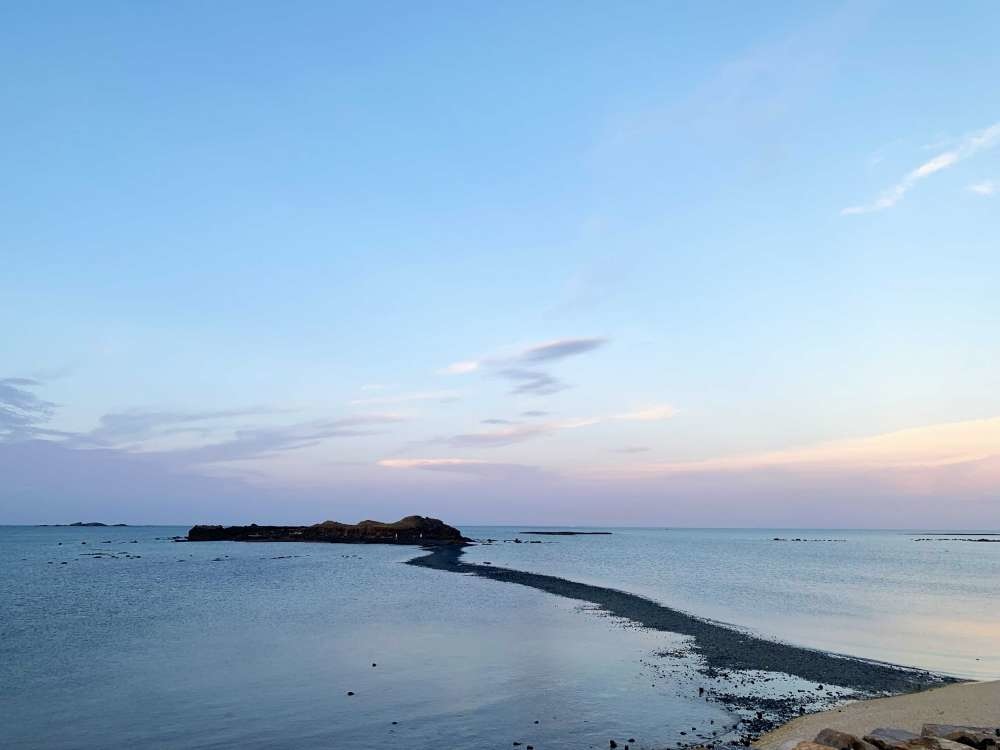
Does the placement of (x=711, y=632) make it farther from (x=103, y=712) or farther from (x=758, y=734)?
(x=103, y=712)

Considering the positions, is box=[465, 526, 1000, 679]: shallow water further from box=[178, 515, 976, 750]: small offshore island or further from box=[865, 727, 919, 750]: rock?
box=[865, 727, 919, 750]: rock

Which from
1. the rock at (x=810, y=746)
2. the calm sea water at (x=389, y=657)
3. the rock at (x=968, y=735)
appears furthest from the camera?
the calm sea water at (x=389, y=657)

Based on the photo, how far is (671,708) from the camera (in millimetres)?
19594

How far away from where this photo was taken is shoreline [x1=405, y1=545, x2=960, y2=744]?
1956cm

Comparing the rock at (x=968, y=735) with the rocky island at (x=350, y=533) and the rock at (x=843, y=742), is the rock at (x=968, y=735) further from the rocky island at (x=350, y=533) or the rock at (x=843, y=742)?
the rocky island at (x=350, y=533)

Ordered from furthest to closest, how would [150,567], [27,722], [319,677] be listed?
[150,567] < [319,677] < [27,722]

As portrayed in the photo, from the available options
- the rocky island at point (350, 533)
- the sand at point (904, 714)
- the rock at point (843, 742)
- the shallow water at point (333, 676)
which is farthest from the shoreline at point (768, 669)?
the rocky island at point (350, 533)

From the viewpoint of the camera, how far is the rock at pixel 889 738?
14.1 meters

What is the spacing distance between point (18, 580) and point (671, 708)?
70.5 m

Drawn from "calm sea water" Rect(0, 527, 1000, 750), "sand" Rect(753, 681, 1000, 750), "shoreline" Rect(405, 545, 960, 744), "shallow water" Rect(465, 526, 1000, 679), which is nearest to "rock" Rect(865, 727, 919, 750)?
"sand" Rect(753, 681, 1000, 750)

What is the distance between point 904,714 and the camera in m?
18.3

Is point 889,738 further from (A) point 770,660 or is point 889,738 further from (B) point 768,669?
(A) point 770,660

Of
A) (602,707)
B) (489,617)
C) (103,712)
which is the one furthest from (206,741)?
(489,617)

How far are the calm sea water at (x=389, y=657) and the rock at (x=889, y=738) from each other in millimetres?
3891
